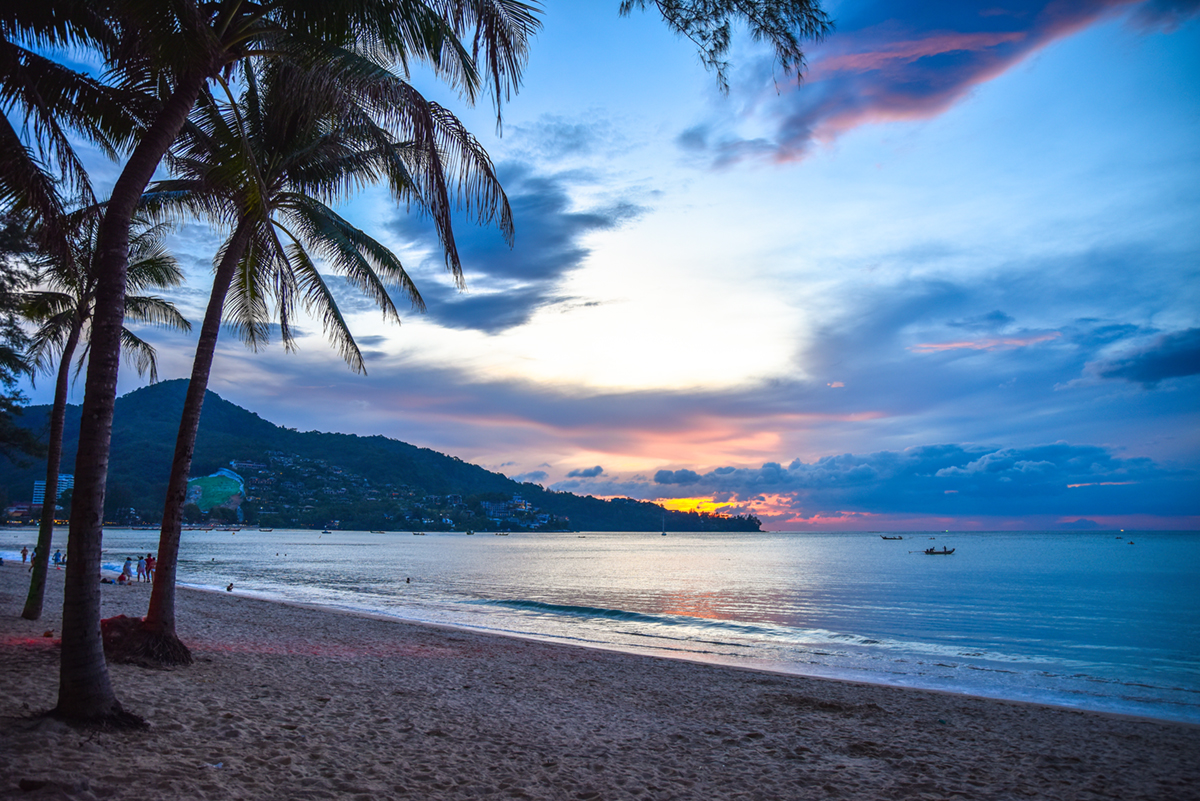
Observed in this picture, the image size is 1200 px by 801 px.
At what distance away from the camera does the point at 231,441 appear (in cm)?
14475

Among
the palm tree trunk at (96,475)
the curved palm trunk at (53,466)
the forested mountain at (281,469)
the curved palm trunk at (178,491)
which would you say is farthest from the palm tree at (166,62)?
the forested mountain at (281,469)

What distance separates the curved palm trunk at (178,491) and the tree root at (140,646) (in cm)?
1

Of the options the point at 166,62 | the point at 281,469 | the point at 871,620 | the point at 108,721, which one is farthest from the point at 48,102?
the point at 281,469

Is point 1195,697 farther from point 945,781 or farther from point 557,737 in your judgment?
point 557,737

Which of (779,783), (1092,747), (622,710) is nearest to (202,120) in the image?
(622,710)

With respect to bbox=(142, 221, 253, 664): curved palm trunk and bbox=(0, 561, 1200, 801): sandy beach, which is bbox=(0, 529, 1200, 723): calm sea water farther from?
bbox=(142, 221, 253, 664): curved palm trunk

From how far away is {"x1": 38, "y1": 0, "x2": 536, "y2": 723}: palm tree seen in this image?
4816 millimetres

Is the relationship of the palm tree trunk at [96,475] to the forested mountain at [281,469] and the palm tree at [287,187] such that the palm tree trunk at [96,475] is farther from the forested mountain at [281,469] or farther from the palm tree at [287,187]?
the forested mountain at [281,469]

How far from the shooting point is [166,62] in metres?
5.10

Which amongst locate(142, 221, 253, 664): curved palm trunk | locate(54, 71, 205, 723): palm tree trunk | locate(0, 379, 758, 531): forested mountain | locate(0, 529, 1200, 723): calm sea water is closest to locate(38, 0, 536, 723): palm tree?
locate(54, 71, 205, 723): palm tree trunk

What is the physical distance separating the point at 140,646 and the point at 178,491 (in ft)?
6.36

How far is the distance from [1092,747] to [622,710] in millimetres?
5766

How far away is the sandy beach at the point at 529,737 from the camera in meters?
4.83

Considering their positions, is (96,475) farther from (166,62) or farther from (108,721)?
(166,62)
